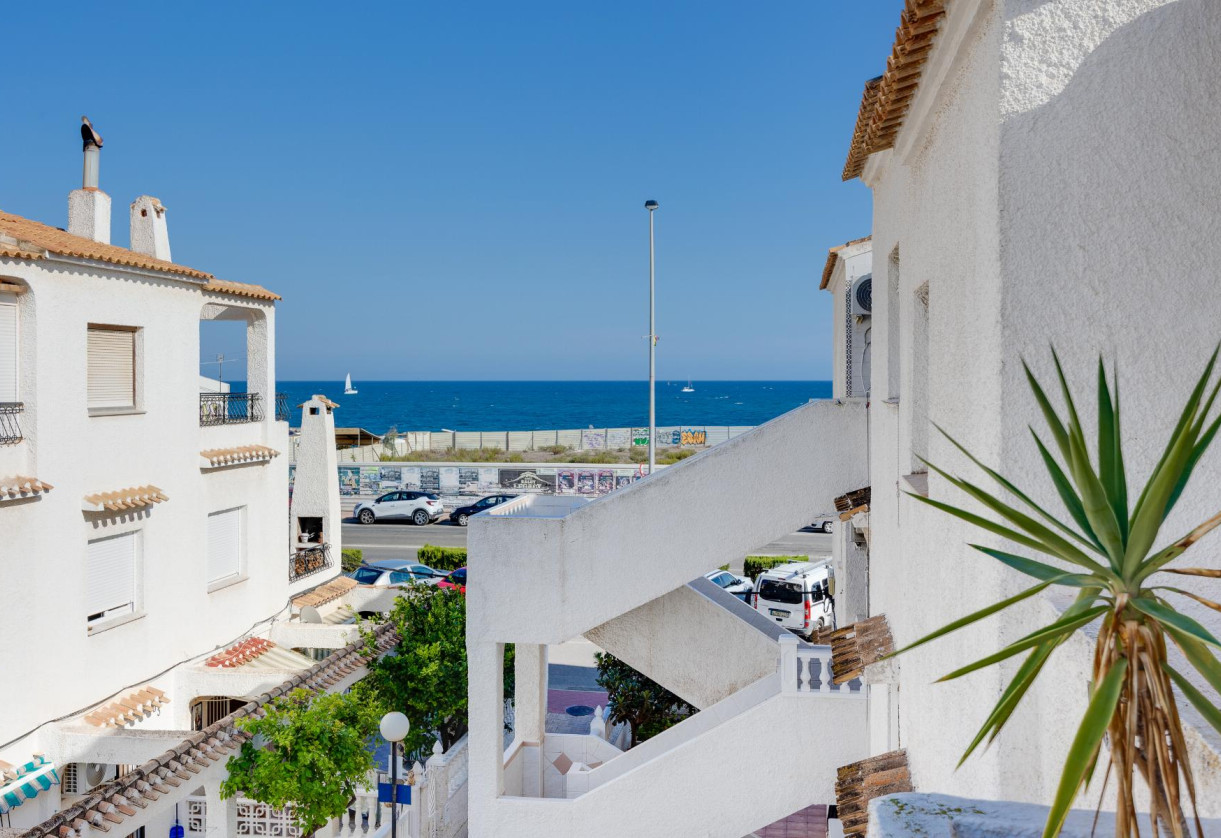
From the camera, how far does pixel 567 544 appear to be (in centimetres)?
1099

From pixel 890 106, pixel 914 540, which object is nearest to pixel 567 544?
pixel 914 540

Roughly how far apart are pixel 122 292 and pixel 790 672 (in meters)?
Answer: 10.8

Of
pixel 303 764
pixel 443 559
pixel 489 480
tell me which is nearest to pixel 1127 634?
pixel 303 764

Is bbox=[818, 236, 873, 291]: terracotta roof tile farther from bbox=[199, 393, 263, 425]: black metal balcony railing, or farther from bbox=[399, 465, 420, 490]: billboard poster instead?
bbox=[399, 465, 420, 490]: billboard poster

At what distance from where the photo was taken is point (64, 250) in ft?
41.4

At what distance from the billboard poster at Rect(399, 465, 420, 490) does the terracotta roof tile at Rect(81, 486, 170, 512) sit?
32.1m

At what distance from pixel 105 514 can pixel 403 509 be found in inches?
1171

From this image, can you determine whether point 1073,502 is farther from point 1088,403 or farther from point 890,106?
point 890,106

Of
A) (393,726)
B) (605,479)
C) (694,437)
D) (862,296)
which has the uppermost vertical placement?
(862,296)

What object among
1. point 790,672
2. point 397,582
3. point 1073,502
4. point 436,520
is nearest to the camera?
point 1073,502

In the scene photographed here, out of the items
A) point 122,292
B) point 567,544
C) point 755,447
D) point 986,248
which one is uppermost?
point 122,292

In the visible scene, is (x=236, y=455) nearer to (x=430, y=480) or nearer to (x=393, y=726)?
(x=393, y=726)

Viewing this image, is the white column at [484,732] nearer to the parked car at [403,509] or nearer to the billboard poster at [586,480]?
the parked car at [403,509]

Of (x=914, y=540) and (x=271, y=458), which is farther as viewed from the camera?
(x=271, y=458)
